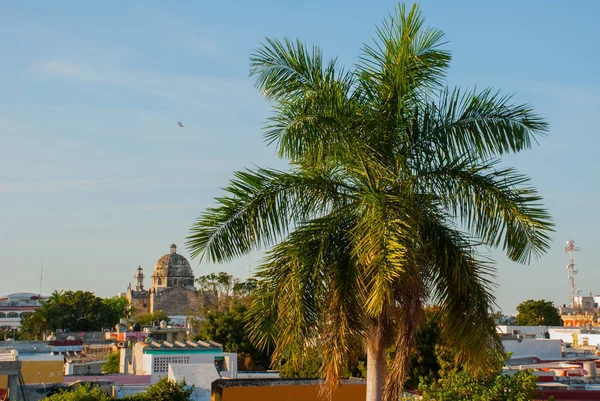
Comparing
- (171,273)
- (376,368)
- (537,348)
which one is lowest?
(537,348)

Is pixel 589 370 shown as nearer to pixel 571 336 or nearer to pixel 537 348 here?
pixel 537 348

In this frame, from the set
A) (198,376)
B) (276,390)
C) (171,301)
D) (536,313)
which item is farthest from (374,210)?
(171,301)

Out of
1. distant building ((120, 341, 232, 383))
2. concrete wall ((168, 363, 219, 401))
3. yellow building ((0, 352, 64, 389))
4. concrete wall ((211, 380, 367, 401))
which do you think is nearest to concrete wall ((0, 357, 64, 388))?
yellow building ((0, 352, 64, 389))

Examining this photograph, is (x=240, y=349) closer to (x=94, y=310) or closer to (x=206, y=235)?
(x=206, y=235)

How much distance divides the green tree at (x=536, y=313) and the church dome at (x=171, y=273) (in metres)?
56.1

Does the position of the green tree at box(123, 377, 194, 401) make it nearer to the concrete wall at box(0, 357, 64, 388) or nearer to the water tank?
the concrete wall at box(0, 357, 64, 388)

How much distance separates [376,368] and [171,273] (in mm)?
108262

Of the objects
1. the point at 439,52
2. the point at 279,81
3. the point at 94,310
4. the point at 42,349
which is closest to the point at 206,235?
the point at 279,81

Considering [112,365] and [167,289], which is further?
[167,289]

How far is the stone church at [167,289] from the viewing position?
105188mm

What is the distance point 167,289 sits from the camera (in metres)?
106

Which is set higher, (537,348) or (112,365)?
(537,348)

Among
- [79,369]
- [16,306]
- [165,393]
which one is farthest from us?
[16,306]

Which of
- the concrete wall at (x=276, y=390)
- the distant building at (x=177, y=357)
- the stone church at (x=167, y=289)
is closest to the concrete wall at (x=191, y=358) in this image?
the distant building at (x=177, y=357)
